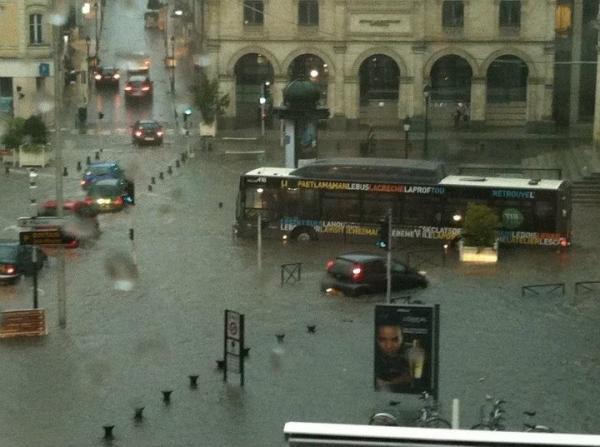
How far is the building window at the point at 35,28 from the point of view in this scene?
39844 millimetres

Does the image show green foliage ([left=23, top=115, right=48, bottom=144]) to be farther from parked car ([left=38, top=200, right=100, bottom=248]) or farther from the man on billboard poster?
the man on billboard poster

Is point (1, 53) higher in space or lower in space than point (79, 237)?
higher

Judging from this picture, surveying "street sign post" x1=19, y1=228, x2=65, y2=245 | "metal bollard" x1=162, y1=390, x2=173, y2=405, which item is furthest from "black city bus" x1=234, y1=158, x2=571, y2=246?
"metal bollard" x1=162, y1=390, x2=173, y2=405

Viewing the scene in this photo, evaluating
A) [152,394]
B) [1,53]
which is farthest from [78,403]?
[1,53]

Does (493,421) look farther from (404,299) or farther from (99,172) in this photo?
(99,172)

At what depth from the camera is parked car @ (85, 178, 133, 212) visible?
26659 mm

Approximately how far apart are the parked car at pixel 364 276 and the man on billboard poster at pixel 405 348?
19.6ft

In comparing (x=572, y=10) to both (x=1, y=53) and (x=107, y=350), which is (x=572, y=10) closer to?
(x=1, y=53)

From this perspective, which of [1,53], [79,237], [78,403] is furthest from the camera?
[1,53]

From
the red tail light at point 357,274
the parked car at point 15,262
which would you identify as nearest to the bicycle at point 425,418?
the red tail light at point 357,274

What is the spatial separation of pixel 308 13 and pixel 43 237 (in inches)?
1001

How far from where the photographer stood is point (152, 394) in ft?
44.7

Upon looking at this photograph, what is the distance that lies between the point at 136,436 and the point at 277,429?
1.21 meters

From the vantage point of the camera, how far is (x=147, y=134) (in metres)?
36.2
